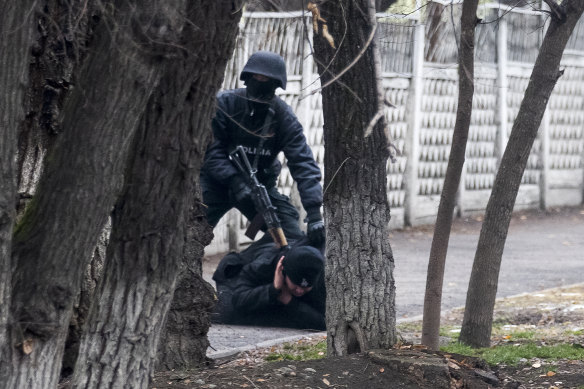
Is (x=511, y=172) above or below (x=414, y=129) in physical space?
below

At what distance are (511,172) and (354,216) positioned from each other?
141 centimetres

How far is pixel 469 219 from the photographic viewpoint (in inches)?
551

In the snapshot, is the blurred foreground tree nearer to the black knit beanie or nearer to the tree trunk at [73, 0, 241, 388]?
the tree trunk at [73, 0, 241, 388]

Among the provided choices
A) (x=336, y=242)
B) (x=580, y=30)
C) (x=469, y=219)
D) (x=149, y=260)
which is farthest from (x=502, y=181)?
(x=580, y=30)

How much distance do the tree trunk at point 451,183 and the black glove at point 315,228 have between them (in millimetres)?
1630

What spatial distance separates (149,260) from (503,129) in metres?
11.6

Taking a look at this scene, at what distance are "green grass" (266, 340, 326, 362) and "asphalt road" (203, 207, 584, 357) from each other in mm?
223

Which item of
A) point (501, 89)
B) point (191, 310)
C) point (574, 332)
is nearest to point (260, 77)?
point (191, 310)

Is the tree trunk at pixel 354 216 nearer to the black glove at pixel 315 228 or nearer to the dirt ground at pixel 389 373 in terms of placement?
the dirt ground at pixel 389 373

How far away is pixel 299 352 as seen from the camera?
623 centimetres

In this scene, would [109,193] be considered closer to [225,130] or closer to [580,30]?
[225,130]

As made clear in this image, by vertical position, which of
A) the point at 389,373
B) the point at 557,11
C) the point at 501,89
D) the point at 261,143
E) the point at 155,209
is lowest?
the point at 389,373

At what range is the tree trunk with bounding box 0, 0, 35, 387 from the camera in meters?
2.78

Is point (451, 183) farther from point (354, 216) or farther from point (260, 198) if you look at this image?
point (260, 198)
